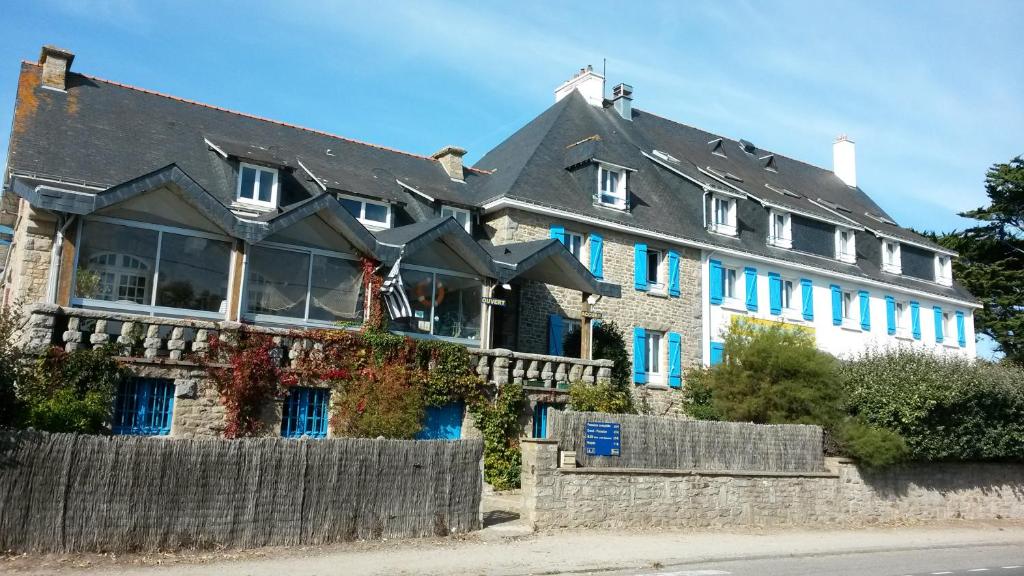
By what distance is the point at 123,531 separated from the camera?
10.9m

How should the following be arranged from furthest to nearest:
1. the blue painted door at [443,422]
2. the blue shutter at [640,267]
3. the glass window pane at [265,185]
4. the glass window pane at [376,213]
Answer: the blue shutter at [640,267] → the glass window pane at [376,213] → the glass window pane at [265,185] → the blue painted door at [443,422]

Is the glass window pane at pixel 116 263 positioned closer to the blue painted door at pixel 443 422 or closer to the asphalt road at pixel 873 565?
the blue painted door at pixel 443 422

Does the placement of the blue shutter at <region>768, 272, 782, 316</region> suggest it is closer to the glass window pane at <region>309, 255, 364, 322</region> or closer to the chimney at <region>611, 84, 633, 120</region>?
the chimney at <region>611, 84, 633, 120</region>

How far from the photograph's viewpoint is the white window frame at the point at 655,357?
2531cm

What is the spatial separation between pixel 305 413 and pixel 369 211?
662cm

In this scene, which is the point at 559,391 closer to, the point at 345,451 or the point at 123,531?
the point at 345,451

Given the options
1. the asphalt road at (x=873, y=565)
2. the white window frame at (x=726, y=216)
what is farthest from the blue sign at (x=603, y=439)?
the white window frame at (x=726, y=216)

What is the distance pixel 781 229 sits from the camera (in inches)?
1201

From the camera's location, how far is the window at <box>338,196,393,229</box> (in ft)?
70.8

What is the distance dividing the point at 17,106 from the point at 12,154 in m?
2.16

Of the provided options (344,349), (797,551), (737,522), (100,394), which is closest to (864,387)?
(737,522)

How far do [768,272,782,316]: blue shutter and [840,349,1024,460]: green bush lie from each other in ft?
22.7

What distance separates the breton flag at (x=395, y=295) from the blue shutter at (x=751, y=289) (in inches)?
532

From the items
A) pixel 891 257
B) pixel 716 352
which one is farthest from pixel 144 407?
pixel 891 257
